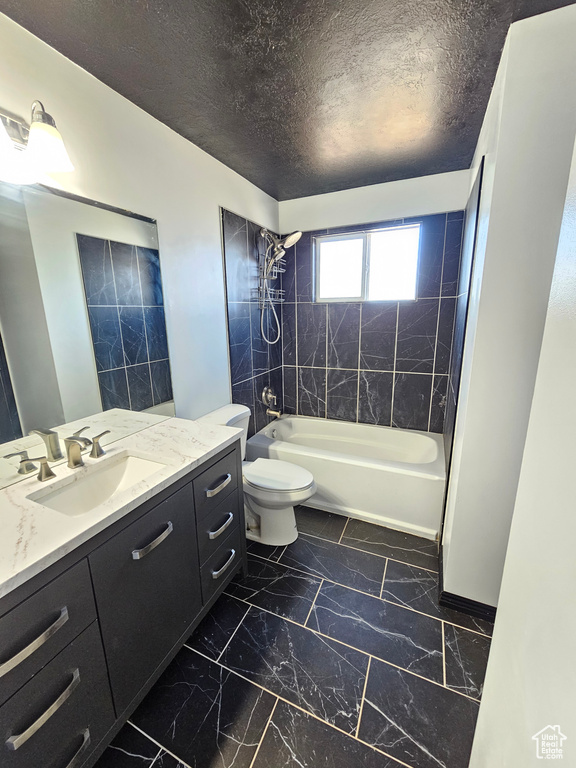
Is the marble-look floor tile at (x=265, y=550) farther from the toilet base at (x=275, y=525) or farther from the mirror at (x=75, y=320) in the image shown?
the mirror at (x=75, y=320)

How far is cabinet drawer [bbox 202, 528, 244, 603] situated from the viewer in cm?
141

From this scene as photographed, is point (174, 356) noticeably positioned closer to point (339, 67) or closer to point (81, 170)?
point (81, 170)

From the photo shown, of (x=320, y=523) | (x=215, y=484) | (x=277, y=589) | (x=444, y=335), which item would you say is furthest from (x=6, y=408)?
(x=444, y=335)

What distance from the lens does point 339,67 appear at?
4.16ft

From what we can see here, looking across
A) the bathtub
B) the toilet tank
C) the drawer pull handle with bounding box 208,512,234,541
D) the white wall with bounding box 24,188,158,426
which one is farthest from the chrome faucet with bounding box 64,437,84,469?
the bathtub

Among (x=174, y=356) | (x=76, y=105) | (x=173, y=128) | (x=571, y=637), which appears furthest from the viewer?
(x=174, y=356)

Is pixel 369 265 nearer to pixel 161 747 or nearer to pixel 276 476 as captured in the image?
pixel 276 476

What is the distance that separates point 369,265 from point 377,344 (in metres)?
0.70

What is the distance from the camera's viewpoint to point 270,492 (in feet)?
6.11

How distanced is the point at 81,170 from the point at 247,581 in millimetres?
2127

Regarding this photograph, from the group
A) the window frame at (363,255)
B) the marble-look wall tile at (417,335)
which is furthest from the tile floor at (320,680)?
the window frame at (363,255)

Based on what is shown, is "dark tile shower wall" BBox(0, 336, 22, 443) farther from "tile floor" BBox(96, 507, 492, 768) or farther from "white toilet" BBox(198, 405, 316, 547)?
"tile floor" BBox(96, 507, 492, 768)

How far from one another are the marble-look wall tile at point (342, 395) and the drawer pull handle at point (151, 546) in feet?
6.90

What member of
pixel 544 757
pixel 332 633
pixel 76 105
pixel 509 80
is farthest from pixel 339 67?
pixel 332 633
